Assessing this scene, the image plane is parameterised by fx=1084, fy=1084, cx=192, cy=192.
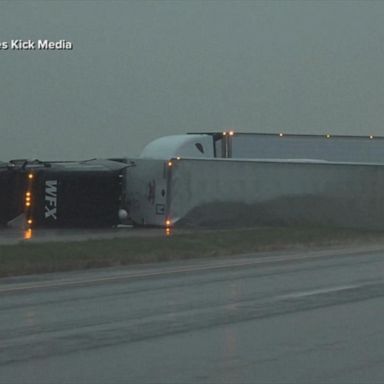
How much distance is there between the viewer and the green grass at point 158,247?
21594 mm

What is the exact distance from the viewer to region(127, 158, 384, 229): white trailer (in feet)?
114

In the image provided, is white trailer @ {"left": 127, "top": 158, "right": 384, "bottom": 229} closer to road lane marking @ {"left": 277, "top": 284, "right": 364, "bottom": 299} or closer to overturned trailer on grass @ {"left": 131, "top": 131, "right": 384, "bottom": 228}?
overturned trailer on grass @ {"left": 131, "top": 131, "right": 384, "bottom": 228}

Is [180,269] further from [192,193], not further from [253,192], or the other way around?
[253,192]

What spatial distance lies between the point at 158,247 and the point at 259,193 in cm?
989

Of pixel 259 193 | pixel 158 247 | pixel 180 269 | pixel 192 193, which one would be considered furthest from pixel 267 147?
pixel 180 269

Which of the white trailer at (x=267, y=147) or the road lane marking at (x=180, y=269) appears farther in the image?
the white trailer at (x=267, y=147)

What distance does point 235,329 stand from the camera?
12.6 m

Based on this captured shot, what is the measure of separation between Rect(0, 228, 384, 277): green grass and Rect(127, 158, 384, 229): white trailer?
1.30 meters

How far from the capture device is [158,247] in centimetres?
2569

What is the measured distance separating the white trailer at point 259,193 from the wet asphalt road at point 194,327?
1370 centimetres

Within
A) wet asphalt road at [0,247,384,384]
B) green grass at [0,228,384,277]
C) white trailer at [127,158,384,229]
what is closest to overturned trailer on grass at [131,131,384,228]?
white trailer at [127,158,384,229]

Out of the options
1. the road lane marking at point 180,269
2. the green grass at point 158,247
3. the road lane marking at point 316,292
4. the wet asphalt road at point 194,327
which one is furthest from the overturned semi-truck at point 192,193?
the road lane marking at point 316,292

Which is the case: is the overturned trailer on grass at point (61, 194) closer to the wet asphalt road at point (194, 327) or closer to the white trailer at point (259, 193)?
the white trailer at point (259, 193)

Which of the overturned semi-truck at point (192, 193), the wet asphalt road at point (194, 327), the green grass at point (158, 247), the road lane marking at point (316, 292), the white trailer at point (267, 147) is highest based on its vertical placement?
the white trailer at point (267, 147)
